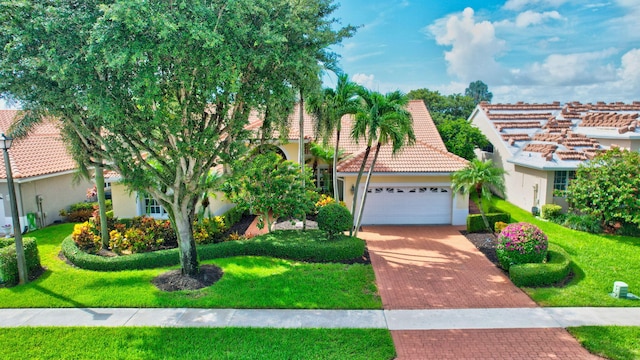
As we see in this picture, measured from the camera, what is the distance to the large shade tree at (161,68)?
26.8ft

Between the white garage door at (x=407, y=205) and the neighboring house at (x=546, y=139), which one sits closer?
the white garage door at (x=407, y=205)

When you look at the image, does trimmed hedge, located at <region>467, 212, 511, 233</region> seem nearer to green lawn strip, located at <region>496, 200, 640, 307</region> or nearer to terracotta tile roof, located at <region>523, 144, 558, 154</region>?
green lawn strip, located at <region>496, 200, 640, 307</region>

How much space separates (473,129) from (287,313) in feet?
66.8

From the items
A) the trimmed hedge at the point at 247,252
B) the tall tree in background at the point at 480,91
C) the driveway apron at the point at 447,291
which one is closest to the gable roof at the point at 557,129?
the driveway apron at the point at 447,291

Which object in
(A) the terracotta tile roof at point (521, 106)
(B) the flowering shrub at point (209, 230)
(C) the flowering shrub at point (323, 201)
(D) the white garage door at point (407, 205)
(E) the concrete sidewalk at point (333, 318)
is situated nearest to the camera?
(E) the concrete sidewalk at point (333, 318)

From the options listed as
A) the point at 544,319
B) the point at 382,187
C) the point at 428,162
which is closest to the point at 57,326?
the point at 544,319

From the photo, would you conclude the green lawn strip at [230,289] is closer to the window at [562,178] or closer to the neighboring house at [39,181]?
the neighboring house at [39,181]

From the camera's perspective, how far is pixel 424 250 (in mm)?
14711

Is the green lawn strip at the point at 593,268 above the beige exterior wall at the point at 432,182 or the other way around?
the other way around

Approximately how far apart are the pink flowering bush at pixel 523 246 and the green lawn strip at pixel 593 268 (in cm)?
105

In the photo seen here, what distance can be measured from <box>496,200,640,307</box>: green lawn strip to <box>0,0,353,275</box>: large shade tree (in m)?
8.92

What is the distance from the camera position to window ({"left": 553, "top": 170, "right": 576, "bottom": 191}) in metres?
18.8

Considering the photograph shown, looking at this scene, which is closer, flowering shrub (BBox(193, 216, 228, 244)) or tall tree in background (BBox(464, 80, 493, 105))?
flowering shrub (BBox(193, 216, 228, 244))

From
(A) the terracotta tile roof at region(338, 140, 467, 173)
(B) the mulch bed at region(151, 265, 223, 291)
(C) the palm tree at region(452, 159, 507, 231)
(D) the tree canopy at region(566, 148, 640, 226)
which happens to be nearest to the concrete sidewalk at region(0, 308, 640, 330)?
(B) the mulch bed at region(151, 265, 223, 291)
